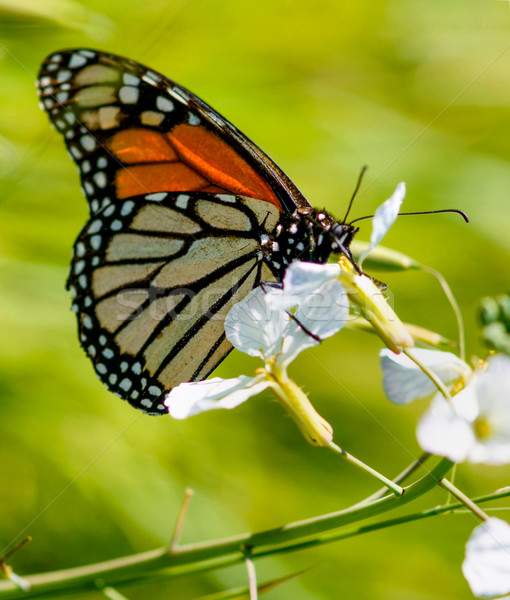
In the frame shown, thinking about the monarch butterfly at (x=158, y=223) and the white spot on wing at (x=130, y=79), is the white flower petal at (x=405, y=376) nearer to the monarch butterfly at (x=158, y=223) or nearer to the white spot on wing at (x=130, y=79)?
the monarch butterfly at (x=158, y=223)

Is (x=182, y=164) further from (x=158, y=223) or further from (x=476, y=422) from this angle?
(x=476, y=422)

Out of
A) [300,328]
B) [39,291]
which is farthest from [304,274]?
[39,291]

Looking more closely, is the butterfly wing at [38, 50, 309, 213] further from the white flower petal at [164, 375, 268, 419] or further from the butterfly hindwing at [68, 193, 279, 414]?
the white flower petal at [164, 375, 268, 419]

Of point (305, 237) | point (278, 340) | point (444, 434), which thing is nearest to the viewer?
point (444, 434)

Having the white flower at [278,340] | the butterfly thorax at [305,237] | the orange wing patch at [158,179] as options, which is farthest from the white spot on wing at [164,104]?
the white flower at [278,340]

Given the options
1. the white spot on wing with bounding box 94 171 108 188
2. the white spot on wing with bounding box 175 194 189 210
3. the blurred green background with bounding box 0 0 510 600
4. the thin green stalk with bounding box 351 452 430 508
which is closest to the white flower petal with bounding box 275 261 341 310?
the thin green stalk with bounding box 351 452 430 508

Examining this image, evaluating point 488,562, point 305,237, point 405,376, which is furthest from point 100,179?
point 488,562

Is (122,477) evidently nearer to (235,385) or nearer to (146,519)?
(146,519)
